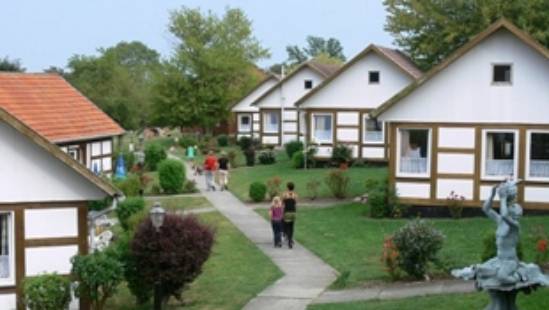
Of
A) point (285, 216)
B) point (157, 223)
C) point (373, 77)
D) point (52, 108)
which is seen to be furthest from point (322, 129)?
point (157, 223)

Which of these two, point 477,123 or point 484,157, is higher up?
point 477,123

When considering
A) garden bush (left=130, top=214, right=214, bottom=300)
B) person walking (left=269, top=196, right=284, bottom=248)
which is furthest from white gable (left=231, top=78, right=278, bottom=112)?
garden bush (left=130, top=214, right=214, bottom=300)

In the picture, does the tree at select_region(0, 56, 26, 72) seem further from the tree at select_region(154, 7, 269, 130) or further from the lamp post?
the lamp post

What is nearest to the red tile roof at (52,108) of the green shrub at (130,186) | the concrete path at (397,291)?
the green shrub at (130,186)

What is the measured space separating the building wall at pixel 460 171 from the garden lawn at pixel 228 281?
5.92 metres

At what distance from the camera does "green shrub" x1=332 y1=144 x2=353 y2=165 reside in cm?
4050

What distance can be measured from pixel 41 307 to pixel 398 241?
726 cm

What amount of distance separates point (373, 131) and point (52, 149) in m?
26.4

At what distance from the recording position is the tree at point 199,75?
64.4 metres

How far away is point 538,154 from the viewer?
2484 cm

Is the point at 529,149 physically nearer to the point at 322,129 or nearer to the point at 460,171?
the point at 460,171

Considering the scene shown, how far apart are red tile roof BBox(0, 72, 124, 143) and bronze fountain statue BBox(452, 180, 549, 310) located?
69.2 feet

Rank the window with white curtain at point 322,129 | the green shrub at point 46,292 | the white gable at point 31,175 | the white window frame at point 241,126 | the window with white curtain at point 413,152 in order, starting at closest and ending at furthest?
1. the green shrub at point 46,292
2. the white gable at point 31,175
3. the window with white curtain at point 413,152
4. the window with white curtain at point 322,129
5. the white window frame at point 241,126

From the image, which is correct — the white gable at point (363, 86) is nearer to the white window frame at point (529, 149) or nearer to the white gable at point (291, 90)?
the white gable at point (291, 90)
